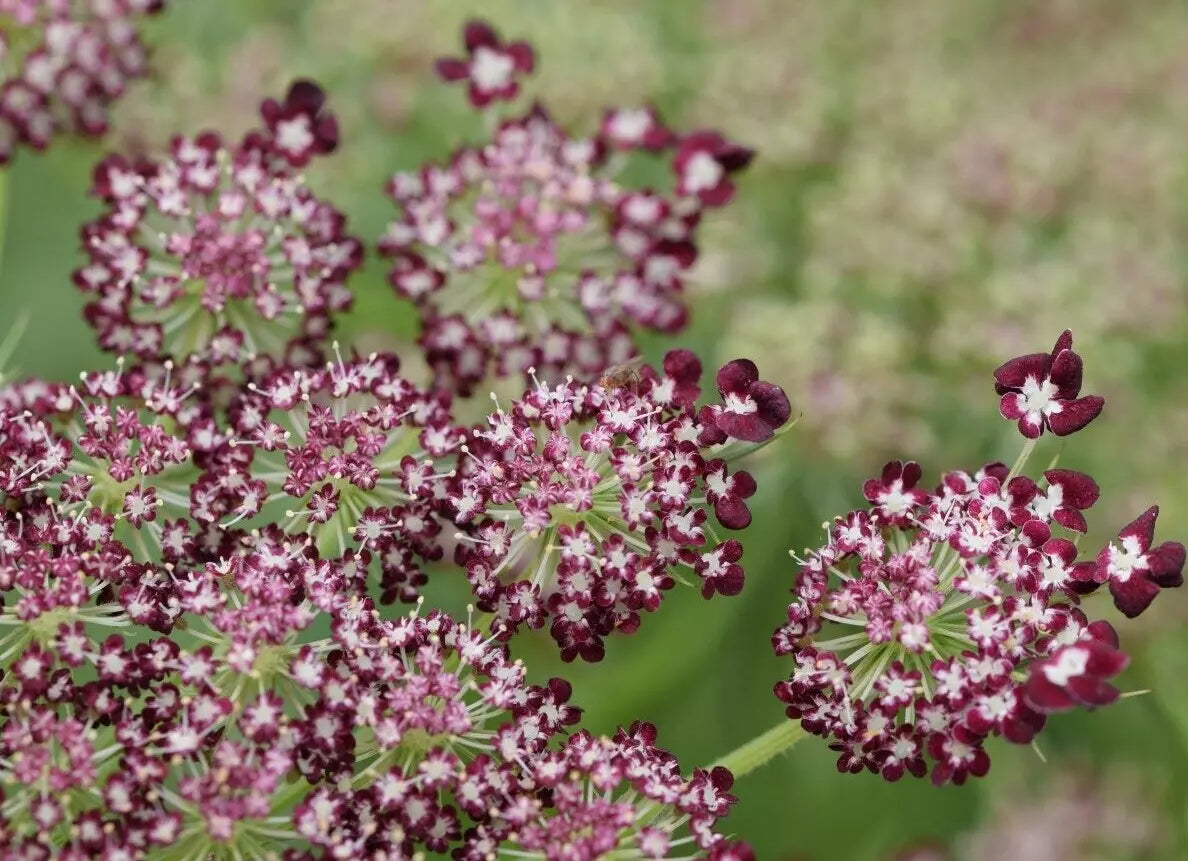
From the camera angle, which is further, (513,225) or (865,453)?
(865,453)

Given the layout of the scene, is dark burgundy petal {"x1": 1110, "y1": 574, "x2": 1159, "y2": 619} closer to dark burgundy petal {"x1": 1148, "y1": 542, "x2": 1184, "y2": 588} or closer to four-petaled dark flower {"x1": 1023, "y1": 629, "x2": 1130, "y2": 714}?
dark burgundy petal {"x1": 1148, "y1": 542, "x2": 1184, "y2": 588}

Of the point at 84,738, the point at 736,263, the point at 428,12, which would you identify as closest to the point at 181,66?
the point at 428,12

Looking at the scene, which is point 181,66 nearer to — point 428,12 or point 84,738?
point 428,12

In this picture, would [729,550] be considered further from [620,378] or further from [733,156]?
[733,156]

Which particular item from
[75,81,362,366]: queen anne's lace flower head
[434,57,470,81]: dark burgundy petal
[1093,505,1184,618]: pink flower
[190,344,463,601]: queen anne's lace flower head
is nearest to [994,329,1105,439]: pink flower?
[1093,505,1184,618]: pink flower

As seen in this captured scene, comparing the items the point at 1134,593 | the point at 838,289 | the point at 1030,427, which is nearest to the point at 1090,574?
the point at 1134,593

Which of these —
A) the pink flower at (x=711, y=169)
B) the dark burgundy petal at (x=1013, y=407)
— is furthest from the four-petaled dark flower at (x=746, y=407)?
the pink flower at (x=711, y=169)

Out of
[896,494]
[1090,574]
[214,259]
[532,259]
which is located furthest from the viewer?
[532,259]
